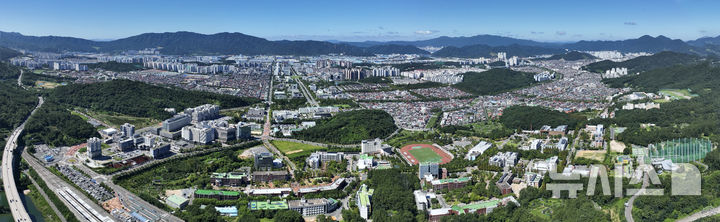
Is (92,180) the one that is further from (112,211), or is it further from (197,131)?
(197,131)

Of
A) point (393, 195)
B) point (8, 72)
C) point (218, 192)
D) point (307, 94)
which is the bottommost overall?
point (218, 192)

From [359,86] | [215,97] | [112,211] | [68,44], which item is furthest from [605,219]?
[68,44]

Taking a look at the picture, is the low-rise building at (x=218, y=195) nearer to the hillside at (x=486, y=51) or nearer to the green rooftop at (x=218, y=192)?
the green rooftop at (x=218, y=192)

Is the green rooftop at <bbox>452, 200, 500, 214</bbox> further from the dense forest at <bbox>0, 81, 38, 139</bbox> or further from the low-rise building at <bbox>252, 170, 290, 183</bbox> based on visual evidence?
the dense forest at <bbox>0, 81, 38, 139</bbox>

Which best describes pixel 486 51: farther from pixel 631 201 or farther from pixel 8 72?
pixel 631 201

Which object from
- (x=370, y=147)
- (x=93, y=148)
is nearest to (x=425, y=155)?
(x=370, y=147)

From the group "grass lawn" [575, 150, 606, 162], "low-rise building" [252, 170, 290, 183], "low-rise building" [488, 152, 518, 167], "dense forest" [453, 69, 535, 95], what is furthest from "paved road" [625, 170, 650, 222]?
"dense forest" [453, 69, 535, 95]

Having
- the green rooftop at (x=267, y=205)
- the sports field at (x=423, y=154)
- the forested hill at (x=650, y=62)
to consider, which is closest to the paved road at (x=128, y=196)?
the green rooftop at (x=267, y=205)
